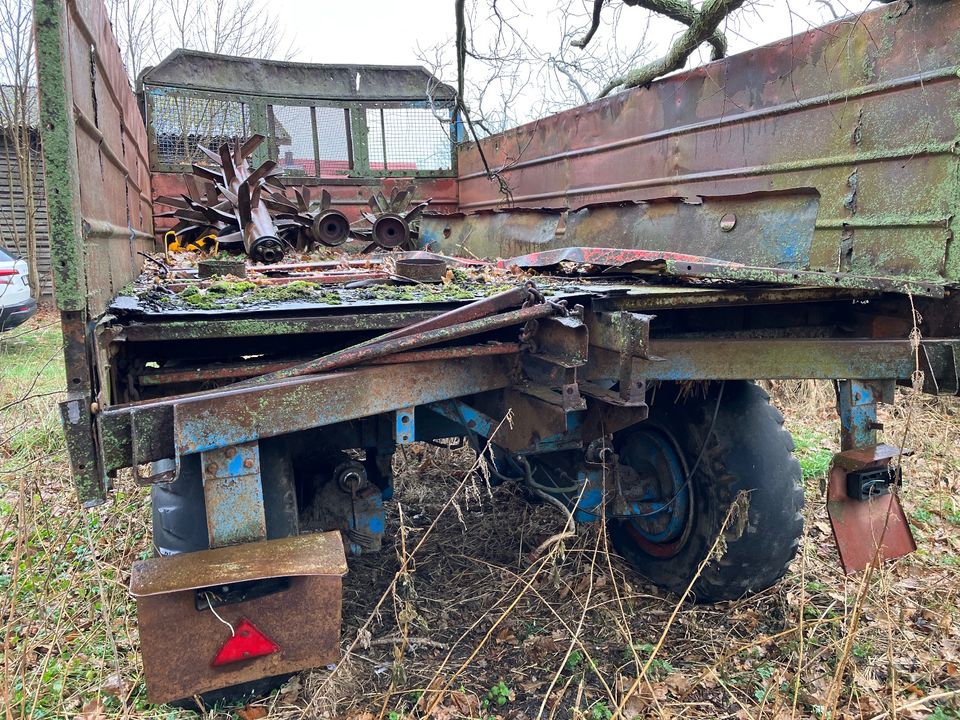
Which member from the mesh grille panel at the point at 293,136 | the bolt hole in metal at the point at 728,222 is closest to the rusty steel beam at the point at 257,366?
the bolt hole in metal at the point at 728,222

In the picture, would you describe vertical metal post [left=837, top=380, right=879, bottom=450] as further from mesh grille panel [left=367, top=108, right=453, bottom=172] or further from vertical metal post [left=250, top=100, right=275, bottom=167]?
vertical metal post [left=250, top=100, right=275, bottom=167]

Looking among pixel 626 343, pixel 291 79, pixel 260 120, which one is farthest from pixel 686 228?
pixel 291 79

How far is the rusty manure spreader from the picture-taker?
1.69 meters

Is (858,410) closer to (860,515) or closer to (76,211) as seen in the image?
(860,515)

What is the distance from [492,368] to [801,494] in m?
1.48

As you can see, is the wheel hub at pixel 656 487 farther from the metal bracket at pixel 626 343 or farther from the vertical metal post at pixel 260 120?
the vertical metal post at pixel 260 120

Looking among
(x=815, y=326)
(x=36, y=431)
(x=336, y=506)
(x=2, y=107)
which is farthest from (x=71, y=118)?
(x=2, y=107)

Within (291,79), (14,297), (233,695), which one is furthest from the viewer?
(14,297)

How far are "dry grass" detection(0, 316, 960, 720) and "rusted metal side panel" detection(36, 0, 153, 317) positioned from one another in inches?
34.8

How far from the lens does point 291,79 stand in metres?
6.96

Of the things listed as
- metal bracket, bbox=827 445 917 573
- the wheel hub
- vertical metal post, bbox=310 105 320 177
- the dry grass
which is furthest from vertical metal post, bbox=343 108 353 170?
metal bracket, bbox=827 445 917 573

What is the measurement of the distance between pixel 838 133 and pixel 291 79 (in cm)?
558

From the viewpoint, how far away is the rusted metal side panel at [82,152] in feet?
4.65

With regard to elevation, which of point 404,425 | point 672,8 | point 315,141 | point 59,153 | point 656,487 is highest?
point 672,8
